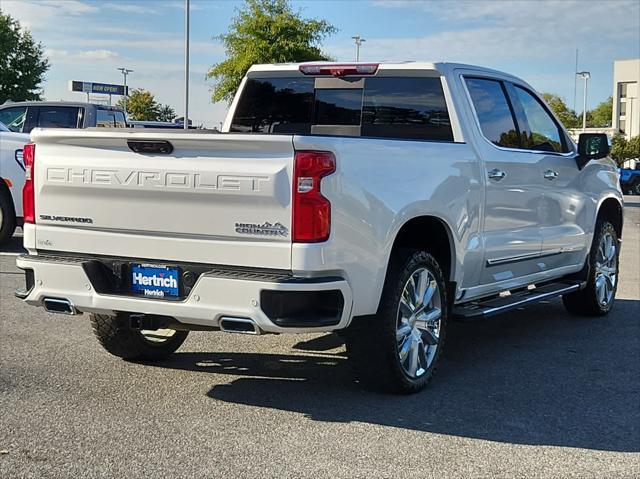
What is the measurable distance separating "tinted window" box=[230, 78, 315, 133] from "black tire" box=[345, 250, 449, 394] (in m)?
1.89

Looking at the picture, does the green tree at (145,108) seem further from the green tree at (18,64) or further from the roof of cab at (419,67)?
A: the roof of cab at (419,67)

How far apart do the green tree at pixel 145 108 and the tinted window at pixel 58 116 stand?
6108cm

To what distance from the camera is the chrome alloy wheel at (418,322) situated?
5020 millimetres

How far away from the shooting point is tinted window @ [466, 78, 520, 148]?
19.8 ft

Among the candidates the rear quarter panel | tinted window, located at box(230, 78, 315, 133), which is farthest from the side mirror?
tinted window, located at box(230, 78, 315, 133)

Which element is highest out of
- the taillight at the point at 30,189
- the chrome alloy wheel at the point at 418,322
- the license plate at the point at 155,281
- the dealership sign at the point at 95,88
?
the dealership sign at the point at 95,88

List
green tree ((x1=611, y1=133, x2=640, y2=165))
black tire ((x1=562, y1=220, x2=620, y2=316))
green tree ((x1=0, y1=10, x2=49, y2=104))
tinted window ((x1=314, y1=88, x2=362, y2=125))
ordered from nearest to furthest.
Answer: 1. tinted window ((x1=314, y1=88, x2=362, y2=125))
2. black tire ((x1=562, y1=220, x2=620, y2=316))
3. green tree ((x1=0, y1=10, x2=49, y2=104))
4. green tree ((x1=611, y1=133, x2=640, y2=165))

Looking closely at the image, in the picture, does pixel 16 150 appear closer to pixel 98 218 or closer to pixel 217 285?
pixel 98 218

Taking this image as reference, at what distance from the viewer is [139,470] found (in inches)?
151

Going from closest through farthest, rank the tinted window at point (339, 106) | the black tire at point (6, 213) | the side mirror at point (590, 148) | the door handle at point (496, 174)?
1. the door handle at point (496, 174)
2. the tinted window at point (339, 106)
3. the side mirror at point (590, 148)
4. the black tire at point (6, 213)

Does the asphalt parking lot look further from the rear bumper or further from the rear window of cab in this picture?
the rear window of cab

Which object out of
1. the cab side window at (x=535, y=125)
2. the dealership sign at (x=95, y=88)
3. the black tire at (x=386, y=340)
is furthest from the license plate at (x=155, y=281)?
the dealership sign at (x=95, y=88)

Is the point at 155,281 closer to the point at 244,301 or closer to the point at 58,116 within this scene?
the point at 244,301

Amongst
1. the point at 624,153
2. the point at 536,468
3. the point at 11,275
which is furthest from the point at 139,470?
the point at 624,153
